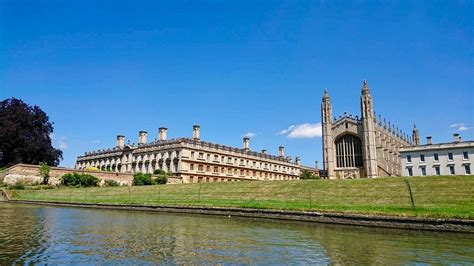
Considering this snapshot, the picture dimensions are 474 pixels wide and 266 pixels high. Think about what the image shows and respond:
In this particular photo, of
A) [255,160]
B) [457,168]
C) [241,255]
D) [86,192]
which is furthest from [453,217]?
[255,160]

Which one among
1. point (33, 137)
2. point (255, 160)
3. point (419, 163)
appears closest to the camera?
point (33, 137)

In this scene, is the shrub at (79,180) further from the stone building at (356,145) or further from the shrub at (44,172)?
the stone building at (356,145)

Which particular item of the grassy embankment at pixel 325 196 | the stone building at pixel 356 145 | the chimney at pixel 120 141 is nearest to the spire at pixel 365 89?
the stone building at pixel 356 145

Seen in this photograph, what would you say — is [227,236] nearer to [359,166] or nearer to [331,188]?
[331,188]

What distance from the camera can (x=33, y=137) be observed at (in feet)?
188

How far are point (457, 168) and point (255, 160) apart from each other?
41.9 meters

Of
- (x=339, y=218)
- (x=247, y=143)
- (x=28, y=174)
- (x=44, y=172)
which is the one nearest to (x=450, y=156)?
(x=247, y=143)

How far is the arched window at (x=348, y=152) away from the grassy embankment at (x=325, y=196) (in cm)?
3638

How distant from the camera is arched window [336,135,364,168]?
69625 mm

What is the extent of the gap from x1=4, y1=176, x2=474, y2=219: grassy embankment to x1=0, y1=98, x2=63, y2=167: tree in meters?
13.2

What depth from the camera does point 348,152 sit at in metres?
70.8

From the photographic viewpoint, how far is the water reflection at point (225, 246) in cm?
1046

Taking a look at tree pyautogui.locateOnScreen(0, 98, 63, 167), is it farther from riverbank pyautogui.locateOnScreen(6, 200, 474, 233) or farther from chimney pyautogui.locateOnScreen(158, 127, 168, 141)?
riverbank pyautogui.locateOnScreen(6, 200, 474, 233)

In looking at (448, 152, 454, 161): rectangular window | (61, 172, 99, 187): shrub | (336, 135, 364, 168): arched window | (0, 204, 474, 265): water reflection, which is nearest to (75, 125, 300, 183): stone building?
(61, 172, 99, 187): shrub
